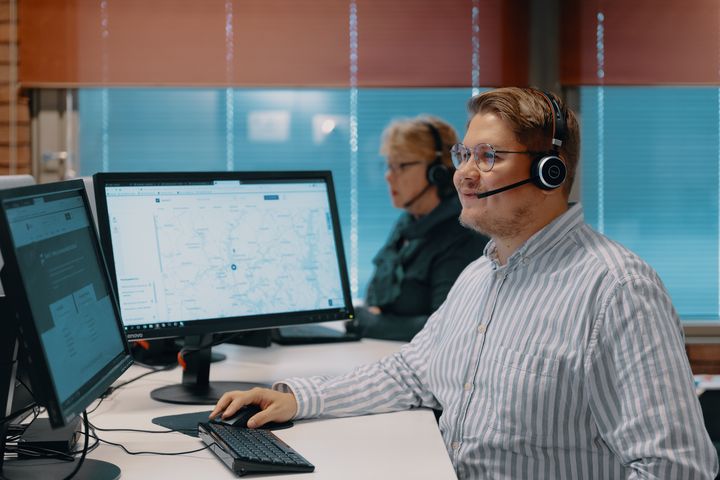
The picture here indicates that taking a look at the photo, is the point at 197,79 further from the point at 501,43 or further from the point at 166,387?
the point at 166,387

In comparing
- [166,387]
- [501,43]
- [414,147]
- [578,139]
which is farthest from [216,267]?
[501,43]

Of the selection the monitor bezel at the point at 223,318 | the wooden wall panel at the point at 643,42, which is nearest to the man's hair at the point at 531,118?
the monitor bezel at the point at 223,318

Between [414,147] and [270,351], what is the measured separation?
111 centimetres

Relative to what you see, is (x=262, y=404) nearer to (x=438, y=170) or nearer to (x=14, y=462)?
(x=14, y=462)

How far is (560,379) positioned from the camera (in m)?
1.40

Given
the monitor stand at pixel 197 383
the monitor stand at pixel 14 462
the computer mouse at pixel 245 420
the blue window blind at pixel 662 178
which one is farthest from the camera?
the blue window blind at pixel 662 178

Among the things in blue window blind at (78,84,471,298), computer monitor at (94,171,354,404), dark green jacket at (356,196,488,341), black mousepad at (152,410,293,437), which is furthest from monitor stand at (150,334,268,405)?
blue window blind at (78,84,471,298)

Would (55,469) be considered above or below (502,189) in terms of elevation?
below

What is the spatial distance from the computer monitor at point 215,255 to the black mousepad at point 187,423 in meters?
0.11

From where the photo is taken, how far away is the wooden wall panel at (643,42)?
3318 millimetres

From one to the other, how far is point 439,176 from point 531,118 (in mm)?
1421

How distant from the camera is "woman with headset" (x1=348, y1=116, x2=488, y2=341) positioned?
2766 millimetres

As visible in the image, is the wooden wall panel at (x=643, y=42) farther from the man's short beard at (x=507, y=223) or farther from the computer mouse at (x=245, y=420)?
the computer mouse at (x=245, y=420)

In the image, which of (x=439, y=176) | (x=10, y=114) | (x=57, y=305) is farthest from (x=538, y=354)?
(x=10, y=114)
